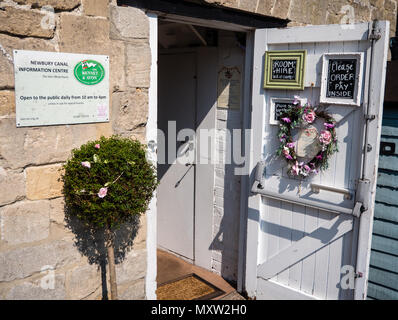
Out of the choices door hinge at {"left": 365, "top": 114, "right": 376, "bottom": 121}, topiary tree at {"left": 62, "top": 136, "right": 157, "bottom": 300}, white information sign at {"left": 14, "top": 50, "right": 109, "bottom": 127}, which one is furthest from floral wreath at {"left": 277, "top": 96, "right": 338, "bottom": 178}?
white information sign at {"left": 14, "top": 50, "right": 109, "bottom": 127}

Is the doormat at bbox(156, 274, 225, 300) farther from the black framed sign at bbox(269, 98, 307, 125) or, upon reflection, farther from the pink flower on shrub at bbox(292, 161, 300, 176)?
the black framed sign at bbox(269, 98, 307, 125)

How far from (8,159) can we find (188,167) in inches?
97.0

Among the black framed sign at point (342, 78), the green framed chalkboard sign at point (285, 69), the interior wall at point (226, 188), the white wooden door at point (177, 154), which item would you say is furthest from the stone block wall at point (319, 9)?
the white wooden door at point (177, 154)

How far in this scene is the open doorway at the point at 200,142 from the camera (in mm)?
4184

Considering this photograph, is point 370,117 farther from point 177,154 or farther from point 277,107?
point 177,154

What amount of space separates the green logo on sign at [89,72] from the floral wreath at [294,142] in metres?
1.51

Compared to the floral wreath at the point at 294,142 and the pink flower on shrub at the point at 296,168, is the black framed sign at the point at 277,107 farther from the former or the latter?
the pink flower on shrub at the point at 296,168

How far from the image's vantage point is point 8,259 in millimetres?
2473

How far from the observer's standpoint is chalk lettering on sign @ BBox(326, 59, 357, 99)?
10.1ft

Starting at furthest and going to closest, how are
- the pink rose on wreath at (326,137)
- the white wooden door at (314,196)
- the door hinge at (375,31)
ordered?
1. the pink rose on wreath at (326,137)
2. the white wooden door at (314,196)
3. the door hinge at (375,31)

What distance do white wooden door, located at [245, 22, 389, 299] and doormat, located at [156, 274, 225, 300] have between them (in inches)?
16.8

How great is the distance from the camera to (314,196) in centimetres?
338

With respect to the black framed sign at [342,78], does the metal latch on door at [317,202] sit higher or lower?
lower

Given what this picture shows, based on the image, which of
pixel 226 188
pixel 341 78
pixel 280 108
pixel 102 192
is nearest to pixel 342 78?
pixel 341 78
